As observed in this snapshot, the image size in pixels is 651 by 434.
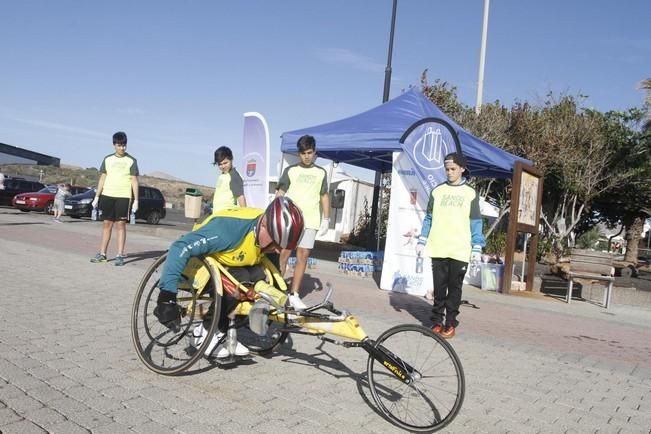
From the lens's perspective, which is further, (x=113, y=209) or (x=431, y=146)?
(x=431, y=146)

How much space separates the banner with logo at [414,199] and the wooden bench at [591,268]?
3.46m

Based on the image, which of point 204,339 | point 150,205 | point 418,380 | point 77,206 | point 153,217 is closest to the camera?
point 418,380

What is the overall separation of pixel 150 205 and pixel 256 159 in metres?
15.6

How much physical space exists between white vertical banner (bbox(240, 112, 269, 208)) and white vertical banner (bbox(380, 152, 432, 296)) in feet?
7.70

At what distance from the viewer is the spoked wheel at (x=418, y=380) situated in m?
3.24

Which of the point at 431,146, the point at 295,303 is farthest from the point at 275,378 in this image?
the point at 431,146

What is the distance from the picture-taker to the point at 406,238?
9766 mm

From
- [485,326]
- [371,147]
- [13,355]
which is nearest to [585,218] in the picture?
[371,147]

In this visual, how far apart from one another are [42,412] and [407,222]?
7.44 metres

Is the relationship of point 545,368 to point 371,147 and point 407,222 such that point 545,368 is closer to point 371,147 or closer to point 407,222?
point 407,222

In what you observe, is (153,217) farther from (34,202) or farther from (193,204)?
(193,204)

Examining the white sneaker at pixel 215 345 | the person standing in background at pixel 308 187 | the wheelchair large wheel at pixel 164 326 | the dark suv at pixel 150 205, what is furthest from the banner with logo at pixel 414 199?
the dark suv at pixel 150 205

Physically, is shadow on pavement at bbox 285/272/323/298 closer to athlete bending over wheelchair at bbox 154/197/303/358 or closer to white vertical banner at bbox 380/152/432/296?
white vertical banner at bbox 380/152/432/296

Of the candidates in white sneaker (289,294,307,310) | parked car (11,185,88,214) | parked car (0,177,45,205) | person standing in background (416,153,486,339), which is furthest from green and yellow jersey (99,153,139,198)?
parked car (0,177,45,205)
